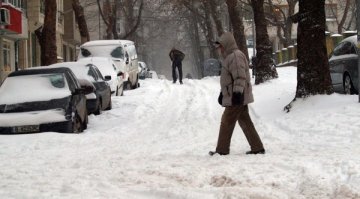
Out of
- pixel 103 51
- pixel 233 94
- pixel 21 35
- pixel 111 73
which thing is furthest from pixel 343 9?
pixel 233 94

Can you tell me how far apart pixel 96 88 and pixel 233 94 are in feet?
25.7

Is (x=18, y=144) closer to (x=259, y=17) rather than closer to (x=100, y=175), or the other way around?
(x=100, y=175)

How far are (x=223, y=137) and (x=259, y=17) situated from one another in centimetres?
1239

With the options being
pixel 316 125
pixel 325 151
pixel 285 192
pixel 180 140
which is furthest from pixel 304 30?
pixel 285 192

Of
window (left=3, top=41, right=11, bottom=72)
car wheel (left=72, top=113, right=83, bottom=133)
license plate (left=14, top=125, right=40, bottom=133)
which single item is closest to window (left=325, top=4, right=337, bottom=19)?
window (left=3, top=41, right=11, bottom=72)

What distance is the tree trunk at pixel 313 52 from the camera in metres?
12.1

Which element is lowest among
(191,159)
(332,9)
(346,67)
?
(191,159)

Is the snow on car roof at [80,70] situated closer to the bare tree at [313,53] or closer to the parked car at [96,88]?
the parked car at [96,88]

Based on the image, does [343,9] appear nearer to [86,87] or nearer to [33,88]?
[86,87]

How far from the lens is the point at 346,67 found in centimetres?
1386

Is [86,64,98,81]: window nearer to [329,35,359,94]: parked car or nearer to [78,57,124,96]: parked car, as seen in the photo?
[78,57,124,96]: parked car

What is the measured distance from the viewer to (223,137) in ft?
26.7

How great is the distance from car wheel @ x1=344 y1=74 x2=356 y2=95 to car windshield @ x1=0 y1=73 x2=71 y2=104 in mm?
6441

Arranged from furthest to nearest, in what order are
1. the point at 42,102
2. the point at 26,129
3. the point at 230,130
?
the point at 42,102
the point at 26,129
the point at 230,130
